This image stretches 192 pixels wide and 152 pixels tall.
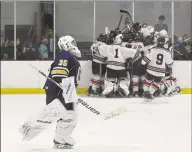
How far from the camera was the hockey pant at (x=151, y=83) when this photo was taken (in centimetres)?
1034

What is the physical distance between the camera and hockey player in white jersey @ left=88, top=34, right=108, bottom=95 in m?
11.1

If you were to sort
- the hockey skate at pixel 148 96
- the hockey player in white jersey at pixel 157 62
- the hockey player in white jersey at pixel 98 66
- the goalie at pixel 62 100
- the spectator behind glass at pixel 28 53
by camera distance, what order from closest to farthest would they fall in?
the goalie at pixel 62 100, the hockey skate at pixel 148 96, the hockey player in white jersey at pixel 157 62, the hockey player in white jersey at pixel 98 66, the spectator behind glass at pixel 28 53

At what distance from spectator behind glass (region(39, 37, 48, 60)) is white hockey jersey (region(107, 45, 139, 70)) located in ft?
5.86

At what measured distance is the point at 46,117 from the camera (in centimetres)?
498

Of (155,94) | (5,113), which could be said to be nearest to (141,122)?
(5,113)

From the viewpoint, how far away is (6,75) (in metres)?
11.4

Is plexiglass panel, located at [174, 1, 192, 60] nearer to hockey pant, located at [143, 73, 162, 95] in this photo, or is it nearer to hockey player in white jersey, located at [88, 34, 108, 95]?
hockey pant, located at [143, 73, 162, 95]

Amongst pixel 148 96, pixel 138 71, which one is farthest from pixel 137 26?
pixel 148 96

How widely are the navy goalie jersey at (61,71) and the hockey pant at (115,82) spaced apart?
5763 mm

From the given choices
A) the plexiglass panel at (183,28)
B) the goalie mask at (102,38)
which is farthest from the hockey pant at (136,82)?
the plexiglass panel at (183,28)

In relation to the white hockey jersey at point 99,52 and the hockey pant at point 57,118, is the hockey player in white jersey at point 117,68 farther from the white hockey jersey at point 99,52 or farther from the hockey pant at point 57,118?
the hockey pant at point 57,118

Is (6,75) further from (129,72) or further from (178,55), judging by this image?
(178,55)

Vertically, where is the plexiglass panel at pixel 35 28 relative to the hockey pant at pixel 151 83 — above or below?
above

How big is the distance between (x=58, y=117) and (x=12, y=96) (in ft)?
20.0
